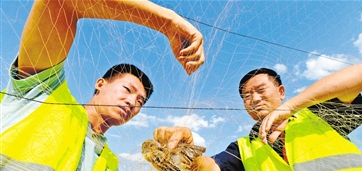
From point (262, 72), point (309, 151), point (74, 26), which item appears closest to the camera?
point (74, 26)

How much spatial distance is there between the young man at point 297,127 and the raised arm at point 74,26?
39cm

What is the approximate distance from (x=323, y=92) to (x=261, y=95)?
1.01 feet

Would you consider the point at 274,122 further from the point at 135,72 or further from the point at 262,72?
the point at 135,72

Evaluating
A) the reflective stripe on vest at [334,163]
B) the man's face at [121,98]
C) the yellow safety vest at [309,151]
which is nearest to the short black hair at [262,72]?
the yellow safety vest at [309,151]

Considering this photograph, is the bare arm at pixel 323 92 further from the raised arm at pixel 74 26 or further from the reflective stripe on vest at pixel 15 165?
the reflective stripe on vest at pixel 15 165

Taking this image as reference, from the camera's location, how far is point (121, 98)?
1444mm

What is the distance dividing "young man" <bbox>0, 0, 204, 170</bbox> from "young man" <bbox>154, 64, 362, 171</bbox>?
34 cm

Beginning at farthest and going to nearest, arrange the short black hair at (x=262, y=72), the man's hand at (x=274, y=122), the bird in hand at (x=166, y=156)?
1. the short black hair at (x=262, y=72)
2. the man's hand at (x=274, y=122)
3. the bird in hand at (x=166, y=156)

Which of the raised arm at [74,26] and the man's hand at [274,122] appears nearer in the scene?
the raised arm at [74,26]

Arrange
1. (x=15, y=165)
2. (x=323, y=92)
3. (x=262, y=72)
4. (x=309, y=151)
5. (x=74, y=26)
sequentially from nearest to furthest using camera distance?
(x=15, y=165) → (x=74, y=26) → (x=323, y=92) → (x=309, y=151) → (x=262, y=72)

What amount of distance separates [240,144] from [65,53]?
1.12 m

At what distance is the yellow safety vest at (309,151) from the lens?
150cm

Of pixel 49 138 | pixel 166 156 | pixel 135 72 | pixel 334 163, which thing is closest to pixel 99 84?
pixel 135 72

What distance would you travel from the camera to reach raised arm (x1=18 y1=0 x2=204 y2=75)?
1130 millimetres
